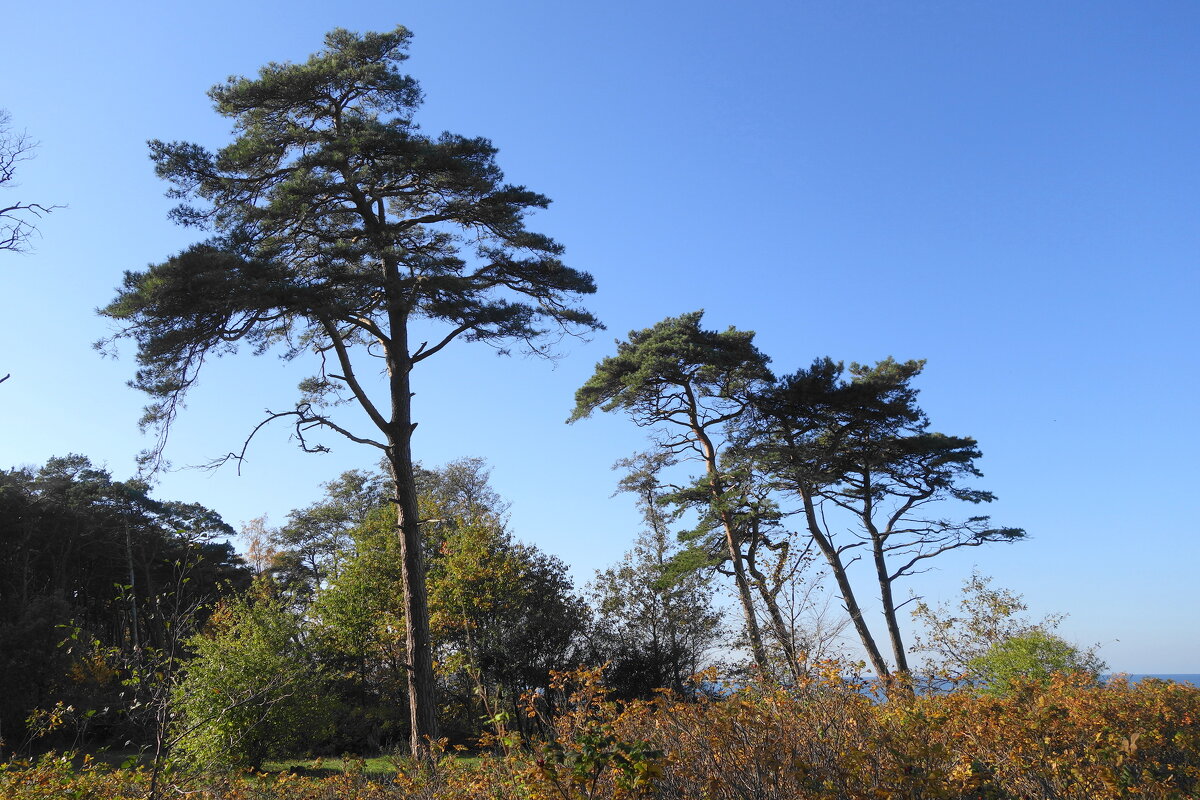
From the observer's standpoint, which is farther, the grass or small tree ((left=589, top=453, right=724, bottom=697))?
small tree ((left=589, top=453, right=724, bottom=697))

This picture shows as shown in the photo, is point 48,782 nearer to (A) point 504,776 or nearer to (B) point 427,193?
(A) point 504,776

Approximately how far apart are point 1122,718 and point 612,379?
1223 cm

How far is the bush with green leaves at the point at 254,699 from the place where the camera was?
36.3 ft

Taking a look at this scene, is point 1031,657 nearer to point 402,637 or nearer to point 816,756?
point 816,756

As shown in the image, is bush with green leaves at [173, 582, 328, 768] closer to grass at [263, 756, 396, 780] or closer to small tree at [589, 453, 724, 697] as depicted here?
grass at [263, 756, 396, 780]

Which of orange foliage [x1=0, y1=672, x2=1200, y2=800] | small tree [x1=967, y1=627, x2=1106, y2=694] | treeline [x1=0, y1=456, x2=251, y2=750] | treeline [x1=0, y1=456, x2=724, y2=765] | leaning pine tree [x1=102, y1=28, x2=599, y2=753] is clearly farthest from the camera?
treeline [x1=0, y1=456, x2=251, y2=750]

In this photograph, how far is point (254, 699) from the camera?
37.9 ft

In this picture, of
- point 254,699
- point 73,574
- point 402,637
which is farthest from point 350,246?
point 73,574

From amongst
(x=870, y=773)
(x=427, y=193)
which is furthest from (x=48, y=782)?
(x=427, y=193)

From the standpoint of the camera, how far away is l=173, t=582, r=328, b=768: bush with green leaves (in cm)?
1105

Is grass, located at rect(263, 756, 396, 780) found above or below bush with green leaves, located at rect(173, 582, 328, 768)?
below

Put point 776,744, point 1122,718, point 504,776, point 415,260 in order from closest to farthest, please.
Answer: point 776,744 → point 504,776 → point 1122,718 → point 415,260

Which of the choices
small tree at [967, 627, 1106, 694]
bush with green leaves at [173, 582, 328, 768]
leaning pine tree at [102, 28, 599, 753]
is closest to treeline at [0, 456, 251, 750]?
bush with green leaves at [173, 582, 328, 768]

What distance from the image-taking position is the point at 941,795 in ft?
11.0
